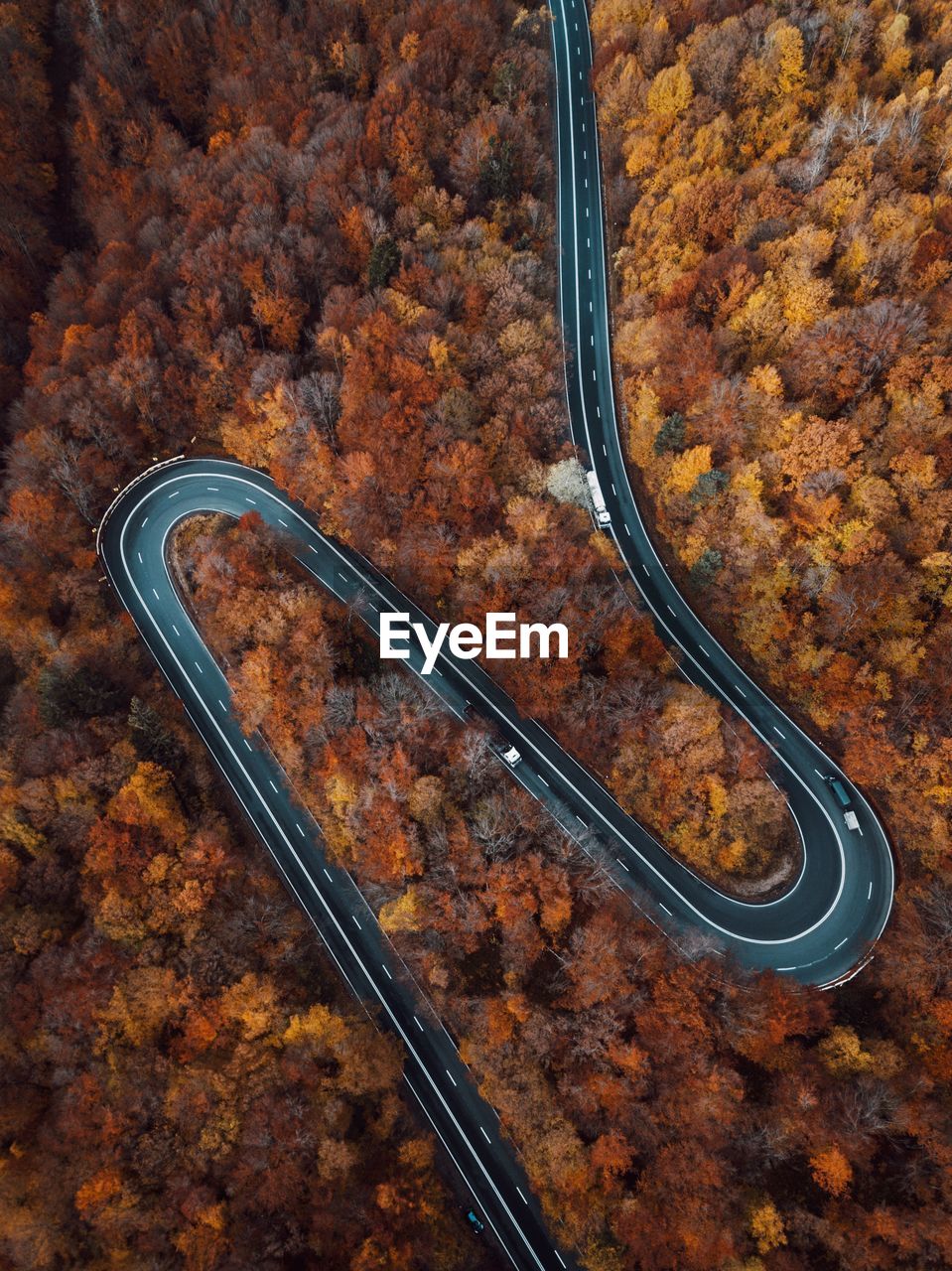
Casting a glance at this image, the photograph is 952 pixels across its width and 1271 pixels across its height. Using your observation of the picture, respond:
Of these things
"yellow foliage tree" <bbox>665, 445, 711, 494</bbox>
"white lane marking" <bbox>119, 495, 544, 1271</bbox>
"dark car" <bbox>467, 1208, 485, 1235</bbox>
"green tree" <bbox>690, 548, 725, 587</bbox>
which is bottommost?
"dark car" <bbox>467, 1208, 485, 1235</bbox>

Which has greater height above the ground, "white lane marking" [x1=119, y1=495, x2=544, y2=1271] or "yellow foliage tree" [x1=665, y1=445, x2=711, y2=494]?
"yellow foliage tree" [x1=665, y1=445, x2=711, y2=494]

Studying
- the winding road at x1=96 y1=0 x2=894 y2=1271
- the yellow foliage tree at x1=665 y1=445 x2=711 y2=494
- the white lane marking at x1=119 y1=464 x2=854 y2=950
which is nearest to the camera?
the winding road at x1=96 y1=0 x2=894 y2=1271

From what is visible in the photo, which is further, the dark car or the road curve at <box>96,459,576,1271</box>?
the road curve at <box>96,459,576,1271</box>

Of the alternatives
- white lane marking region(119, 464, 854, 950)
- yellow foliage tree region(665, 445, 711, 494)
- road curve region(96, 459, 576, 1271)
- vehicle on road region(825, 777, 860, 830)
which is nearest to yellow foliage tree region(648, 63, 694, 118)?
yellow foliage tree region(665, 445, 711, 494)

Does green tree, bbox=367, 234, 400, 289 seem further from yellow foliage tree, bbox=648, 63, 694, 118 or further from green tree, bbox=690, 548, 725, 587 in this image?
green tree, bbox=690, 548, 725, 587

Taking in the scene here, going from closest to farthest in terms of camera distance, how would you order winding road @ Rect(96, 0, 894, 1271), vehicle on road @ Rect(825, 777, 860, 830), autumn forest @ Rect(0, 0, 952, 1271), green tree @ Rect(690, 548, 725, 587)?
1. autumn forest @ Rect(0, 0, 952, 1271)
2. winding road @ Rect(96, 0, 894, 1271)
3. vehicle on road @ Rect(825, 777, 860, 830)
4. green tree @ Rect(690, 548, 725, 587)

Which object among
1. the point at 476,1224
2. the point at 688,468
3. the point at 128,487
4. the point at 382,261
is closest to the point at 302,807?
the point at 476,1224

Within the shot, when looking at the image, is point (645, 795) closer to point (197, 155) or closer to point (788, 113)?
point (788, 113)
